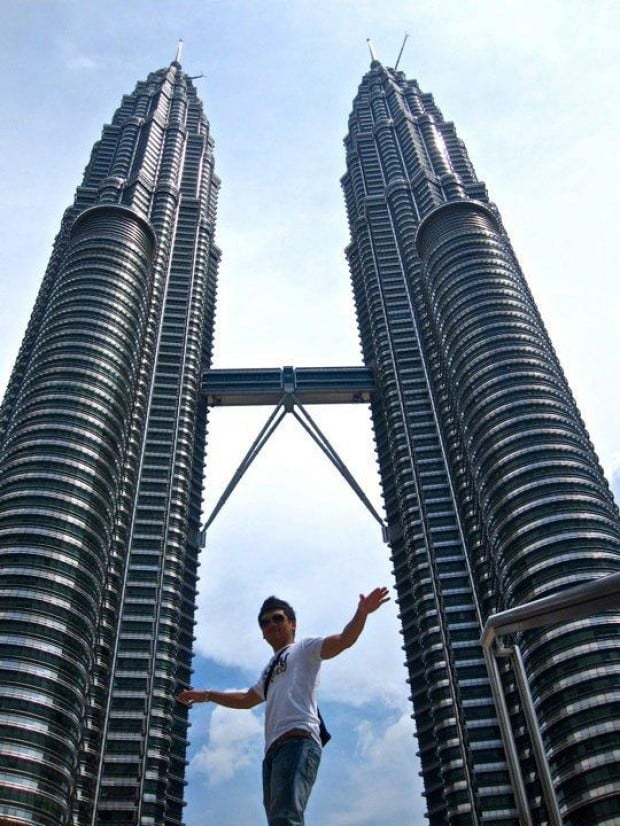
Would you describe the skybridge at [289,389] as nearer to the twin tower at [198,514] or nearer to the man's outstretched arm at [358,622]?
the twin tower at [198,514]

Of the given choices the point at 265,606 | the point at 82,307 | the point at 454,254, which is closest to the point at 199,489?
the point at 82,307

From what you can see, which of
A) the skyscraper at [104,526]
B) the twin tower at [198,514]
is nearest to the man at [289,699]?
the twin tower at [198,514]

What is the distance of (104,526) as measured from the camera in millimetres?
98812

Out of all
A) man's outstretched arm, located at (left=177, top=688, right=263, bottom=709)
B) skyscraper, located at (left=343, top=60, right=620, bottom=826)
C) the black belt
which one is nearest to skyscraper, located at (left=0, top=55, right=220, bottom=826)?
skyscraper, located at (left=343, top=60, right=620, bottom=826)

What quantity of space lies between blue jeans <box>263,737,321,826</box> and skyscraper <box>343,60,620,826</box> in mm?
59329

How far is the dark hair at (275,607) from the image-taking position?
8.21 metres

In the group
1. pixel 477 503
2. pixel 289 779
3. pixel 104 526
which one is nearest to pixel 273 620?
pixel 289 779

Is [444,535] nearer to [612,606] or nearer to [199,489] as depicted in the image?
[199,489]

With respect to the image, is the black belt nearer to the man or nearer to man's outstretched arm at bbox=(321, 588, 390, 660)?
the man

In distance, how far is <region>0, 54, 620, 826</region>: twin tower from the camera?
8112 cm

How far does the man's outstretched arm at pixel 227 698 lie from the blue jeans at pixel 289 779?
0.89 metres

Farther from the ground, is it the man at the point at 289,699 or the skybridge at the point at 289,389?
the skybridge at the point at 289,389

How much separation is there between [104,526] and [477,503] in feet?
176

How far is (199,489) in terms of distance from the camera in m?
136
